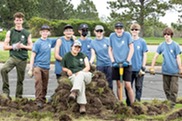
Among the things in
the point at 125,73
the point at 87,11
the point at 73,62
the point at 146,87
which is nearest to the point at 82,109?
the point at 73,62

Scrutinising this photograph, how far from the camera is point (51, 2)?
70250mm

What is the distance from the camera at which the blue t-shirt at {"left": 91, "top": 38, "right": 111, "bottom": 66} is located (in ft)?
30.4

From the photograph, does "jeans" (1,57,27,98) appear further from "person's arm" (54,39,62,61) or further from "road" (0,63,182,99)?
"road" (0,63,182,99)

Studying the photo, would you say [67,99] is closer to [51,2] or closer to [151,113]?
[151,113]

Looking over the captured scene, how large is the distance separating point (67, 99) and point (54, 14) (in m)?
64.3

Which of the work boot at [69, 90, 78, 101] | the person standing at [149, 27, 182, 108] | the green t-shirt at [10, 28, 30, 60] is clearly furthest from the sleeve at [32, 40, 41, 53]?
the person standing at [149, 27, 182, 108]

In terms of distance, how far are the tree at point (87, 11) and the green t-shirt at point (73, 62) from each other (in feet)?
254

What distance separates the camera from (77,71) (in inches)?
341

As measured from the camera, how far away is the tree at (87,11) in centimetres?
8662

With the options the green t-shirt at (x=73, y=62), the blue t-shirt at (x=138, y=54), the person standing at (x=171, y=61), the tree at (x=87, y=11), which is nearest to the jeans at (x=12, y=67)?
the green t-shirt at (x=73, y=62)

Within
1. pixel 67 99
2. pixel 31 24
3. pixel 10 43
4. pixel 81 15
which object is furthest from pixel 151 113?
pixel 81 15

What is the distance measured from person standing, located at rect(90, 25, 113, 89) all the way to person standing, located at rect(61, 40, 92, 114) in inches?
24.6

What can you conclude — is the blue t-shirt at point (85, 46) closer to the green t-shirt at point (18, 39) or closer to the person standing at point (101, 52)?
the person standing at point (101, 52)

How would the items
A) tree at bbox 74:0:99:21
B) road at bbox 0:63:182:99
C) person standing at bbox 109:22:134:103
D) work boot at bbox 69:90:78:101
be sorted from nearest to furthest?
work boot at bbox 69:90:78:101
person standing at bbox 109:22:134:103
road at bbox 0:63:182:99
tree at bbox 74:0:99:21
